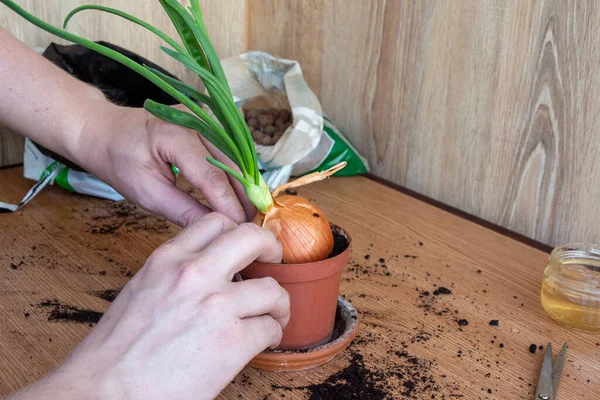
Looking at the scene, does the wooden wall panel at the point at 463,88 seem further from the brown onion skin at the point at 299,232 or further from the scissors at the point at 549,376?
the brown onion skin at the point at 299,232

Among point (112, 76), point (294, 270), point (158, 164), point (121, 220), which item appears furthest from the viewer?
point (112, 76)

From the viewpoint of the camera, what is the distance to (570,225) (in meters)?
1.07

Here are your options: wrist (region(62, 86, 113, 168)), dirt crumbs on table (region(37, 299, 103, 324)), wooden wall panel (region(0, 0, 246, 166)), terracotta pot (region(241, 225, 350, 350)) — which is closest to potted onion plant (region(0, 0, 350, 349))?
terracotta pot (region(241, 225, 350, 350))

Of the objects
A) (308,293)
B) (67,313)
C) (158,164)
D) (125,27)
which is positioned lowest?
(67,313)

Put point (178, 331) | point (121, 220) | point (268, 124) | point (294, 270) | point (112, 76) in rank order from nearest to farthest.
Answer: point (178, 331) < point (294, 270) < point (121, 220) < point (112, 76) < point (268, 124)

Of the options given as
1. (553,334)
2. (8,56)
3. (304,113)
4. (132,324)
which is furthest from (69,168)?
(553,334)

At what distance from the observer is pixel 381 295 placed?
3.05 feet

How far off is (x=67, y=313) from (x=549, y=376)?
61 cm

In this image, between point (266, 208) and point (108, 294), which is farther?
Answer: point (108, 294)

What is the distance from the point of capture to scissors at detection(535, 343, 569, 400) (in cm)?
70

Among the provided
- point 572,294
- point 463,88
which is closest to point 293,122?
point 463,88

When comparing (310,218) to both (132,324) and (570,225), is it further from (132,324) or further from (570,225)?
(570,225)

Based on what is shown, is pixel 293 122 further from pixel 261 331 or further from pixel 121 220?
pixel 261 331

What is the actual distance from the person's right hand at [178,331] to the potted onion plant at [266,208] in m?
0.08
